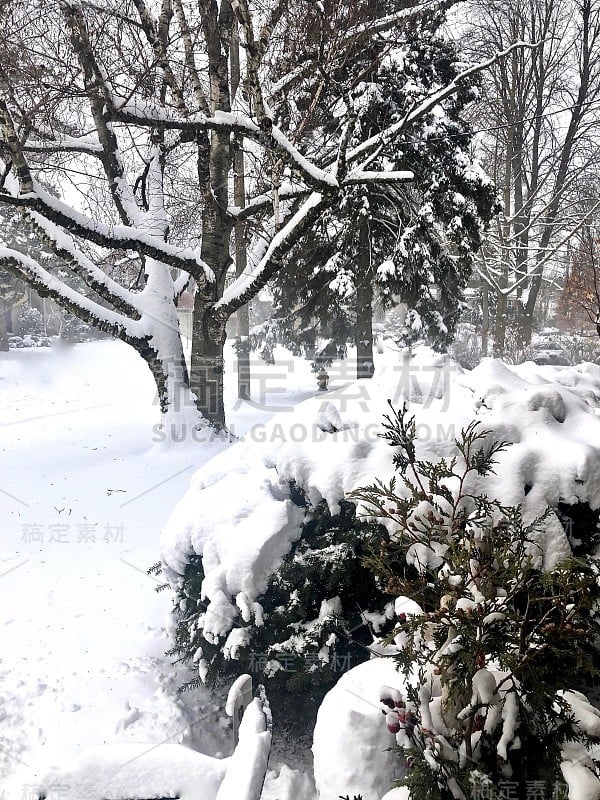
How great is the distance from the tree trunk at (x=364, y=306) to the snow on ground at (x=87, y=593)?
2630mm

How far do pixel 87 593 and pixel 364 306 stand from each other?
711 cm

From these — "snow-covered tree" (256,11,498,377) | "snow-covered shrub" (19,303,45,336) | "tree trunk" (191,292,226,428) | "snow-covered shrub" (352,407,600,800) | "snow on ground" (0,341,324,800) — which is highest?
"snow-covered tree" (256,11,498,377)

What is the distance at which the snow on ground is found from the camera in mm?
2891

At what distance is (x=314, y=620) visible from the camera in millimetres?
2717

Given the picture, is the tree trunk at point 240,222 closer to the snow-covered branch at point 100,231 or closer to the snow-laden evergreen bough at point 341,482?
the snow-covered branch at point 100,231

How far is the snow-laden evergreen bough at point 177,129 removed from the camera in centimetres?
508

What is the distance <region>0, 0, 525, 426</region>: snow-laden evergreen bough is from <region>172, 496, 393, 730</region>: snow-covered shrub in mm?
3562

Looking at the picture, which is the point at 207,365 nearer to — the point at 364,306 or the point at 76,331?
the point at 364,306

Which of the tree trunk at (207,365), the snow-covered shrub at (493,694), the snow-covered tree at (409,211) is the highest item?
the snow-covered tree at (409,211)

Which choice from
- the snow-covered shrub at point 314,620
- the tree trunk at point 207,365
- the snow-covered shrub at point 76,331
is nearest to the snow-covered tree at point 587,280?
the snow-covered shrub at point 314,620

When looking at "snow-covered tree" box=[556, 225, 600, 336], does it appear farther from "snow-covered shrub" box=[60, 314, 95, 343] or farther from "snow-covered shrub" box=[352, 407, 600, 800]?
"snow-covered shrub" box=[60, 314, 95, 343]

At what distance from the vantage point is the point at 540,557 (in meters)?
2.56

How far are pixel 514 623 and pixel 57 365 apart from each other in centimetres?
1495

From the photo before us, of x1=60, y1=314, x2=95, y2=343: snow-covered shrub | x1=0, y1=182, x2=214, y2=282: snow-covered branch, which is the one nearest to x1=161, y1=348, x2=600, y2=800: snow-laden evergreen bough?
x1=0, y1=182, x2=214, y2=282: snow-covered branch
